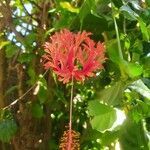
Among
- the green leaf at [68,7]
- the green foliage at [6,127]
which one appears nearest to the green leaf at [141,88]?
the green leaf at [68,7]

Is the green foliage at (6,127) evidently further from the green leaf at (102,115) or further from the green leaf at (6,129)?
the green leaf at (102,115)

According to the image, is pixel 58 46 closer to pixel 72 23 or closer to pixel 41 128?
pixel 72 23

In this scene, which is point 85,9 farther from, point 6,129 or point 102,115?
point 6,129

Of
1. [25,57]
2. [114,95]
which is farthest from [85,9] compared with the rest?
[25,57]

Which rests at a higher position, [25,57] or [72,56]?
[25,57]

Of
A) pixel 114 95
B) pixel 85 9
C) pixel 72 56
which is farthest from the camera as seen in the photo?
pixel 85 9

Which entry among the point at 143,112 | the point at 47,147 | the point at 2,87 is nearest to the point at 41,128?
the point at 47,147
